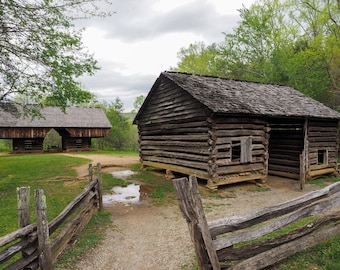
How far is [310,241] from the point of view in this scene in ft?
16.0

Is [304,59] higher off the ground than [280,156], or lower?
higher

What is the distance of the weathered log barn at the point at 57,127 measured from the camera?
29641 mm

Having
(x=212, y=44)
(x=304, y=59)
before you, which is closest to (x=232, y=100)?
(x=304, y=59)

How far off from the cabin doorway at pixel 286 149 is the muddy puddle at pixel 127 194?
8.51 meters

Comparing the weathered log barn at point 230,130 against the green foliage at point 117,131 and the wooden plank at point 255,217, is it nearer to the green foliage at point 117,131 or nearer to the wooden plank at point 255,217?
the wooden plank at point 255,217

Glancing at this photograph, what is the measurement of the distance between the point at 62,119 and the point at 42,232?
3071 centimetres

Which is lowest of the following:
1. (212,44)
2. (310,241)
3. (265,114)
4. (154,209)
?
(154,209)

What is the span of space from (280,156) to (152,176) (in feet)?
26.0

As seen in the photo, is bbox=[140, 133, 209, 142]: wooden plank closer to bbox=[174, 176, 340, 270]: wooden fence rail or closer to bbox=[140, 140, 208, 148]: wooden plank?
bbox=[140, 140, 208, 148]: wooden plank

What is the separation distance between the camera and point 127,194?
37.3 ft

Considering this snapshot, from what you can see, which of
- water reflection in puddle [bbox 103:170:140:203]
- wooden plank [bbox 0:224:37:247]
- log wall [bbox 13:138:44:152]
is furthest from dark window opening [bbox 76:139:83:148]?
wooden plank [bbox 0:224:37:247]

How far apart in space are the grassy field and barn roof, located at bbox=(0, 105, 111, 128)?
1312cm

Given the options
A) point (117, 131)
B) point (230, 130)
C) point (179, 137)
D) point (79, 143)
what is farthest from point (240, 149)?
point (117, 131)

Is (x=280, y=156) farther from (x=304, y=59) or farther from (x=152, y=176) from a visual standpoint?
(x=304, y=59)
